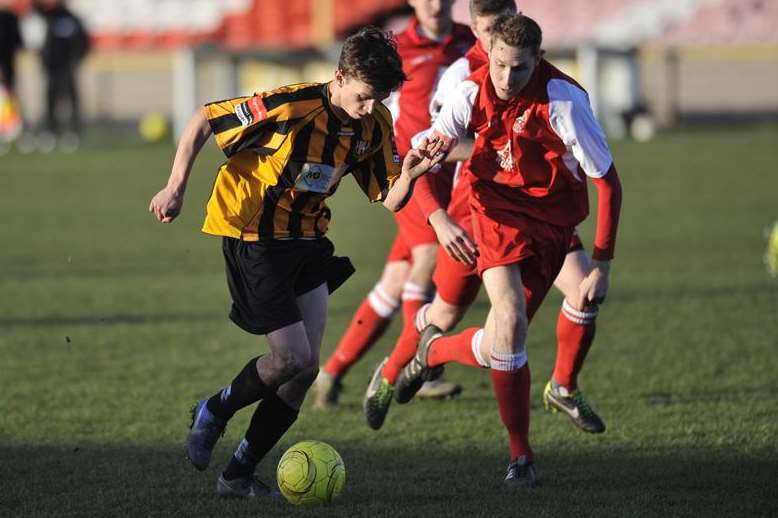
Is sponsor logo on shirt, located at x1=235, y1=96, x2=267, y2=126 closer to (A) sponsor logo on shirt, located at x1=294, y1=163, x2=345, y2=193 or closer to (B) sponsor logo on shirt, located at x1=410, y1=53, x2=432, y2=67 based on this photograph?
(A) sponsor logo on shirt, located at x1=294, y1=163, x2=345, y2=193

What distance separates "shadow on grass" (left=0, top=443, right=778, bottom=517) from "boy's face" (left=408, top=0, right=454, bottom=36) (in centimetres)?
229

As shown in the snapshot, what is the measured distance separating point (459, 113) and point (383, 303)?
1.83 m

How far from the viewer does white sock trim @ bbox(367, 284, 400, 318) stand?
279 inches

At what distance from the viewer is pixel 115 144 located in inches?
970

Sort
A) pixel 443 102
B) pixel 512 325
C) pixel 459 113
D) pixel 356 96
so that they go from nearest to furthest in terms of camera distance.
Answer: pixel 356 96 → pixel 512 325 → pixel 459 113 → pixel 443 102

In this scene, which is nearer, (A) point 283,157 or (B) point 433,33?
(A) point 283,157

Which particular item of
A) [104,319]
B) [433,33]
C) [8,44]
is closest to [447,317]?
[433,33]

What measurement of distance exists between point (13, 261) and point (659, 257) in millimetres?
5742

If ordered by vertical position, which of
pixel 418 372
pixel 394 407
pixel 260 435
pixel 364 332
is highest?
pixel 260 435

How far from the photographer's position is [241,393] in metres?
5.12

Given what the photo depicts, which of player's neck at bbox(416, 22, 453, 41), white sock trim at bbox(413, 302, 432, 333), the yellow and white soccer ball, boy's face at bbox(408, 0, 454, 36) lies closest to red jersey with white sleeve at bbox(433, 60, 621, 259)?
white sock trim at bbox(413, 302, 432, 333)

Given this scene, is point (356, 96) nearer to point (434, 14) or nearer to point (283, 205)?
point (283, 205)

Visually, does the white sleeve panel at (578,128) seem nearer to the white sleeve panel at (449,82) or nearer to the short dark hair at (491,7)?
the white sleeve panel at (449,82)

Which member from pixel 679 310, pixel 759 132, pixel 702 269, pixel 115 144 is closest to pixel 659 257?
pixel 702 269
